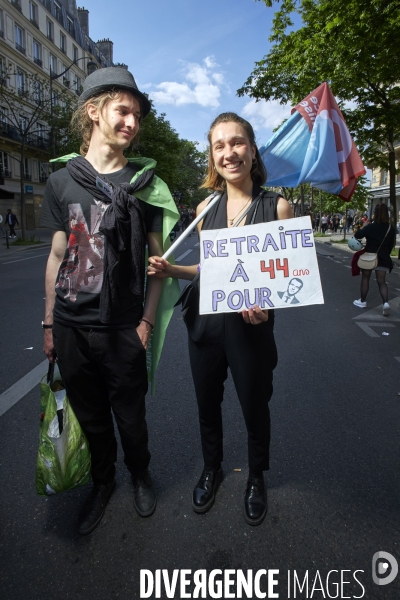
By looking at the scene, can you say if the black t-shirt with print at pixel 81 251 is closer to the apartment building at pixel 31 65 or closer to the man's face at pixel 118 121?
the man's face at pixel 118 121

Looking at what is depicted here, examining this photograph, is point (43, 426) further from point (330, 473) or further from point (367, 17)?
point (367, 17)

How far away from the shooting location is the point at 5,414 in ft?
11.1

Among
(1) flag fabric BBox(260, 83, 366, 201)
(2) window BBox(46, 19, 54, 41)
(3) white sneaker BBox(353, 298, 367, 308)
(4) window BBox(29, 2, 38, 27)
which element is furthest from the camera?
(2) window BBox(46, 19, 54, 41)

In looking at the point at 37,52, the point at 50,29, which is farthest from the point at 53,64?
the point at 37,52

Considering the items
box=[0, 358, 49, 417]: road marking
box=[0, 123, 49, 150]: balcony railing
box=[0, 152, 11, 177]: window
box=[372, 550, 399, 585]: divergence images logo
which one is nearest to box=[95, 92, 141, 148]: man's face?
box=[372, 550, 399, 585]: divergence images logo

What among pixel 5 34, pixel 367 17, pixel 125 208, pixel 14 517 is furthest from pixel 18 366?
pixel 5 34

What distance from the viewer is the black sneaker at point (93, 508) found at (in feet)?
7.07

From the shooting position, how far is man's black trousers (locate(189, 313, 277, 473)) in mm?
2146

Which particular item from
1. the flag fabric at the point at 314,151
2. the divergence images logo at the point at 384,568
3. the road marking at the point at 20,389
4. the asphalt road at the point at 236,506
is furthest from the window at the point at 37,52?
the divergence images logo at the point at 384,568

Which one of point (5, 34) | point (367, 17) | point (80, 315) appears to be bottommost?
point (80, 315)

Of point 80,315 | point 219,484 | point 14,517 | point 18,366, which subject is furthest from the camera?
point 18,366

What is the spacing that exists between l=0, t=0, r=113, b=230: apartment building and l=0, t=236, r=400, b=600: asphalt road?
86.7ft

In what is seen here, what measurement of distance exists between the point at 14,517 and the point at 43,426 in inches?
23.5

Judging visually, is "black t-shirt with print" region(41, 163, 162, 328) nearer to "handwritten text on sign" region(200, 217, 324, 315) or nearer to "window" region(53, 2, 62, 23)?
"handwritten text on sign" region(200, 217, 324, 315)
